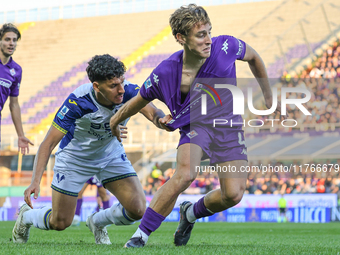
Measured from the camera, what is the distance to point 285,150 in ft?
Answer: 59.5

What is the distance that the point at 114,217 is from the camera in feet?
17.9

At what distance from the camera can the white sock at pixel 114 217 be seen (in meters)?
Answer: 5.41

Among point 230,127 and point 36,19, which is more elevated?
point 36,19

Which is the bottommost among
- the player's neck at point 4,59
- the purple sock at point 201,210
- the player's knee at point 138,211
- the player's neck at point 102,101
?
the player's knee at point 138,211

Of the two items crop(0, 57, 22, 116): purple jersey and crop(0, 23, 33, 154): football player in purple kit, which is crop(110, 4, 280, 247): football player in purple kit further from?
crop(0, 57, 22, 116): purple jersey

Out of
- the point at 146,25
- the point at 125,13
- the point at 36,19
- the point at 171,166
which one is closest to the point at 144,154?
the point at 171,166

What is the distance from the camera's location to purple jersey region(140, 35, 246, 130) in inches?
175

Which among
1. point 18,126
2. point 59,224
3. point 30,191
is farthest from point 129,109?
point 18,126

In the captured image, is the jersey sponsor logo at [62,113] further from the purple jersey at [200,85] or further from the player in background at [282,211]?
the player in background at [282,211]

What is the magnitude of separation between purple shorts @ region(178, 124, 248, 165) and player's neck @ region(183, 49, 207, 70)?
520 mm

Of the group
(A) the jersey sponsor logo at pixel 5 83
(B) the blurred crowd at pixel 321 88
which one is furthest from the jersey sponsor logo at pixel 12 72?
(B) the blurred crowd at pixel 321 88

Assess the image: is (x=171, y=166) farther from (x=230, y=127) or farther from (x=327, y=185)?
(x=230, y=127)

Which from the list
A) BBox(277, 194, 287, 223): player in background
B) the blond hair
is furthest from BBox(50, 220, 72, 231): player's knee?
BBox(277, 194, 287, 223): player in background

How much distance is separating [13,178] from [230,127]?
13.7m
